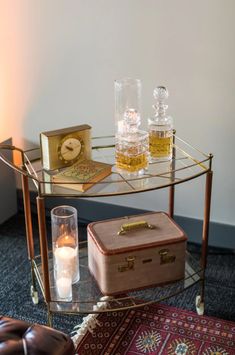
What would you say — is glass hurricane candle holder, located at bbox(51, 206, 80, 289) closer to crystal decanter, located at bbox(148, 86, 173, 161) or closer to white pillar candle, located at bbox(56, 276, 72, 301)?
white pillar candle, located at bbox(56, 276, 72, 301)

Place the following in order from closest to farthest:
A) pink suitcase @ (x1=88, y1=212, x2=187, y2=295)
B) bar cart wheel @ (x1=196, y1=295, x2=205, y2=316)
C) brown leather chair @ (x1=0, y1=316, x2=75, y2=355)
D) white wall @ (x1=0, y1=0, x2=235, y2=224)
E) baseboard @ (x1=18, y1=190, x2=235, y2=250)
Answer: brown leather chair @ (x1=0, y1=316, x2=75, y2=355), pink suitcase @ (x1=88, y1=212, x2=187, y2=295), bar cart wheel @ (x1=196, y1=295, x2=205, y2=316), white wall @ (x1=0, y1=0, x2=235, y2=224), baseboard @ (x1=18, y1=190, x2=235, y2=250)

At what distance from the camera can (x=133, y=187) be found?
4.65 ft

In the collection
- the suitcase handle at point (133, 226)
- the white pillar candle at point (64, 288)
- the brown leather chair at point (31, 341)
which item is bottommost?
the white pillar candle at point (64, 288)

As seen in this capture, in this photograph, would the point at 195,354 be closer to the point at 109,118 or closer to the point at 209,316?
the point at 209,316

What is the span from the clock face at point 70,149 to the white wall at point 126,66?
1.90 ft

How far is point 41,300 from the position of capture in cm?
177

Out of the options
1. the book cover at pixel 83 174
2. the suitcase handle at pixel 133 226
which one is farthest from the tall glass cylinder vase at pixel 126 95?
the suitcase handle at pixel 133 226

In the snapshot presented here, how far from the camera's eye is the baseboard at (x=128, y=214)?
2059mm

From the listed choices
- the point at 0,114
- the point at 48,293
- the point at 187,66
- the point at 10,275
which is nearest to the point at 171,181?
the point at 48,293

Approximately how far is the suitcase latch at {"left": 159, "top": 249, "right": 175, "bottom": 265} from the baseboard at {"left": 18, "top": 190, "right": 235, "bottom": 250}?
0.56 metres

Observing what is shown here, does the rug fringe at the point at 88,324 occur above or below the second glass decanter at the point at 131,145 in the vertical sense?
below

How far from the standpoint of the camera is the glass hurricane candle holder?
1572 mm

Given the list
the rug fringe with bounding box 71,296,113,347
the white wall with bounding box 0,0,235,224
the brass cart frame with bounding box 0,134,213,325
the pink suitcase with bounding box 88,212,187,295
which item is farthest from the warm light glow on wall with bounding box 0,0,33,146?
the rug fringe with bounding box 71,296,113,347

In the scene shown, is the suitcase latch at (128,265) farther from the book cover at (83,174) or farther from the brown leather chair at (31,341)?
A: the brown leather chair at (31,341)
